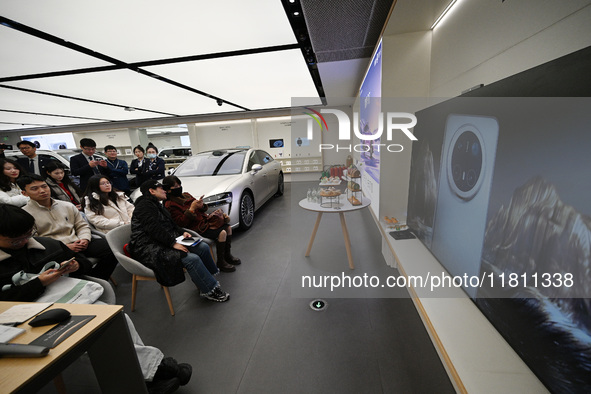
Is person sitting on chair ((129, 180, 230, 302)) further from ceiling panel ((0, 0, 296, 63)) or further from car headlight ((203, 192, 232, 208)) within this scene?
ceiling panel ((0, 0, 296, 63))

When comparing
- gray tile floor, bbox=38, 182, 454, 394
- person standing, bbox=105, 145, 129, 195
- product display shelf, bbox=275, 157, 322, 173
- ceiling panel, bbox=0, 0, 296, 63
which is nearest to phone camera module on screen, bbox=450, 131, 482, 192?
gray tile floor, bbox=38, 182, 454, 394

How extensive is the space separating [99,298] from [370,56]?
4185 millimetres

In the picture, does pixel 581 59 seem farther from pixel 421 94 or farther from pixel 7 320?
pixel 7 320

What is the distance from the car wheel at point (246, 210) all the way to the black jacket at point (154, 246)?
5.59ft

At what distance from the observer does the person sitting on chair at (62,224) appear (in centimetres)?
199

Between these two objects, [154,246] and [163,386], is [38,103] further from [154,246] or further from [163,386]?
[163,386]

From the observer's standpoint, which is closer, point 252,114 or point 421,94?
point 421,94

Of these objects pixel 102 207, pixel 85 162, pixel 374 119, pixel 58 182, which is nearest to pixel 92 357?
pixel 102 207

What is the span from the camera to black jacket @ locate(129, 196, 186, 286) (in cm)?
193

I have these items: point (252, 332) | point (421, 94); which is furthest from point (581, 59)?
point (252, 332)

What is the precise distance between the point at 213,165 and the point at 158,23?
2495 millimetres

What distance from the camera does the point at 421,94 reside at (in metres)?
2.43

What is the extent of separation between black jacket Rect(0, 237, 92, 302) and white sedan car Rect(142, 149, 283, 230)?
64.8 inches

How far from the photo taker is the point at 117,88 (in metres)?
3.78
